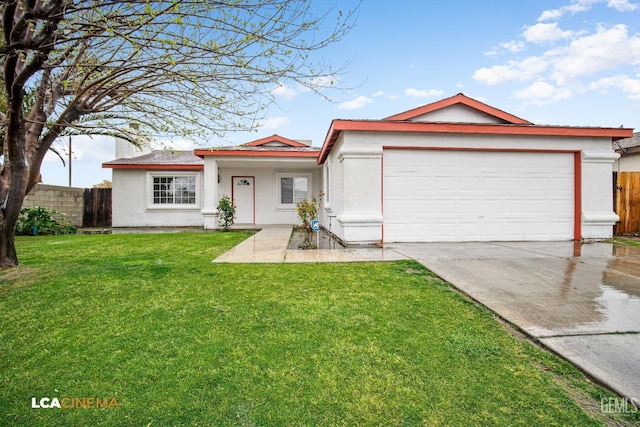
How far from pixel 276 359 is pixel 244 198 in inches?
497

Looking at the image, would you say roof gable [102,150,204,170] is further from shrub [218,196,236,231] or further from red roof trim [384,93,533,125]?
red roof trim [384,93,533,125]

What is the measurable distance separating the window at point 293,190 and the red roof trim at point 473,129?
247 inches

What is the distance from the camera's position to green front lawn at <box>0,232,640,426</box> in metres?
1.75

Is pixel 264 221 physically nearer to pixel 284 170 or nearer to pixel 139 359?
pixel 284 170

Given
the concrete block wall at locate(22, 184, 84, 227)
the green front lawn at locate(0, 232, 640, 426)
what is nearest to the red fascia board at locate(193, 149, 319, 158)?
the concrete block wall at locate(22, 184, 84, 227)

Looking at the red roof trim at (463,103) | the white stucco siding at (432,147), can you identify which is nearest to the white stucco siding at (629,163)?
the white stucco siding at (432,147)

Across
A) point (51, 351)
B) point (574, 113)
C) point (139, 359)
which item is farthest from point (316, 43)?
point (574, 113)

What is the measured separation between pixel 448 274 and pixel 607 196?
690 cm

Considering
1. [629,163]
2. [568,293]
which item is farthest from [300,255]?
[629,163]

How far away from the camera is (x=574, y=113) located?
11.3 meters

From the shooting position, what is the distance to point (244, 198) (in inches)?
567

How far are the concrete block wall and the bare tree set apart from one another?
363 inches

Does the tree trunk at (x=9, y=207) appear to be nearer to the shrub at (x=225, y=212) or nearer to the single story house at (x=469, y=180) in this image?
the single story house at (x=469, y=180)

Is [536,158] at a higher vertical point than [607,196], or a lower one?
higher
